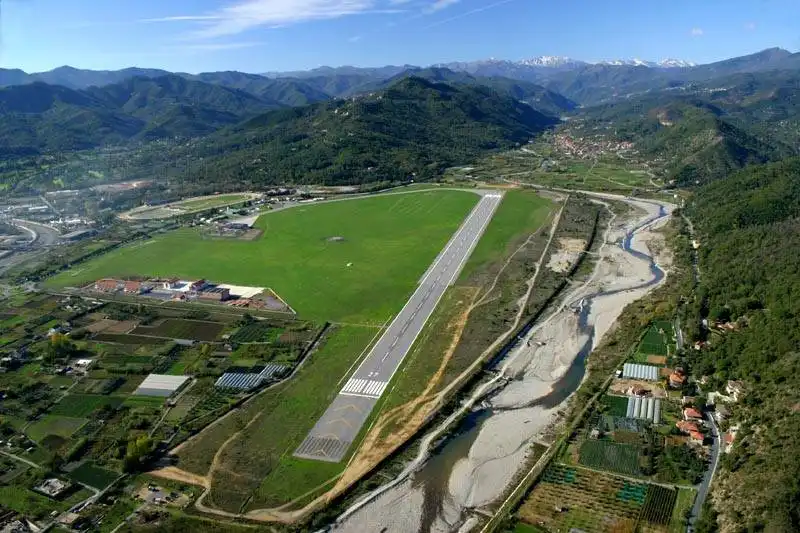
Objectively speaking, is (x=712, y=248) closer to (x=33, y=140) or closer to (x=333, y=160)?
(x=333, y=160)

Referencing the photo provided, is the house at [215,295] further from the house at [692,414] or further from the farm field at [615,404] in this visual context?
the house at [692,414]

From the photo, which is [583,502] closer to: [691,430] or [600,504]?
[600,504]

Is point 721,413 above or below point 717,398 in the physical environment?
below

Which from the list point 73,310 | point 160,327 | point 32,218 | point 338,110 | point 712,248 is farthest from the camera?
point 338,110

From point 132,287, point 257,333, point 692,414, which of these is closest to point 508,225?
point 257,333

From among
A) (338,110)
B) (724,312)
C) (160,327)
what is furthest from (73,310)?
(338,110)

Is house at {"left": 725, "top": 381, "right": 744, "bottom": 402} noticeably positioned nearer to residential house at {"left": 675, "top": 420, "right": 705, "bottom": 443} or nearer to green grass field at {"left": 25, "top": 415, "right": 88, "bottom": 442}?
residential house at {"left": 675, "top": 420, "right": 705, "bottom": 443}

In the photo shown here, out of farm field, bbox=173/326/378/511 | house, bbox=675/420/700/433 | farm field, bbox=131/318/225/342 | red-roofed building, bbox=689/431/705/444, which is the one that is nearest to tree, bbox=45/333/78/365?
farm field, bbox=131/318/225/342
